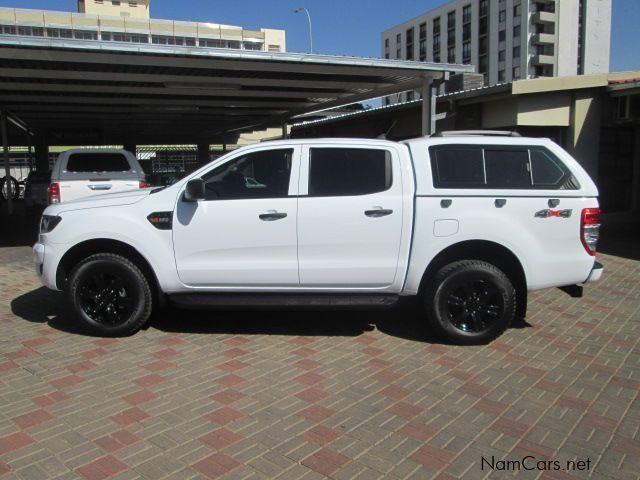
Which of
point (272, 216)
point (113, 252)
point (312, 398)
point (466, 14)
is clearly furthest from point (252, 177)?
point (466, 14)

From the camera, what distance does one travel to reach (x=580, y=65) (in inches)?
3036

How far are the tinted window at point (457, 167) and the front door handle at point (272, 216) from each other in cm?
145

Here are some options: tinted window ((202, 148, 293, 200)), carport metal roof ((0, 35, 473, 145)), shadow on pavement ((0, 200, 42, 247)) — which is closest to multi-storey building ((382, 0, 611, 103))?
carport metal roof ((0, 35, 473, 145))

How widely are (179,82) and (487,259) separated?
9.41 m

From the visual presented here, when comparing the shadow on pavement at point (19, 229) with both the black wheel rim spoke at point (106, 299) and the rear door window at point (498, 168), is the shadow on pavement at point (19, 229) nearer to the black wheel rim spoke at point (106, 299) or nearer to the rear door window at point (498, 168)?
the black wheel rim spoke at point (106, 299)

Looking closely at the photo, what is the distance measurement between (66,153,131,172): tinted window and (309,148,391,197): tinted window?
6398mm

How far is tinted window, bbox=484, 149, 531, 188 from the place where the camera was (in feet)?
17.1

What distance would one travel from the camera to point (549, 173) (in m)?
Answer: 5.26

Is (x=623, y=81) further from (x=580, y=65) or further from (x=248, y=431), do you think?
(x=580, y=65)

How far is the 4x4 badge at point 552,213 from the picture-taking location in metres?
5.14

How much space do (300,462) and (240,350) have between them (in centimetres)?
198

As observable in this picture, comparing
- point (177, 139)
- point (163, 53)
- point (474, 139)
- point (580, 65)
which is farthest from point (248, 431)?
point (580, 65)

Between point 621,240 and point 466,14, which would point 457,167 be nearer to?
point 621,240
